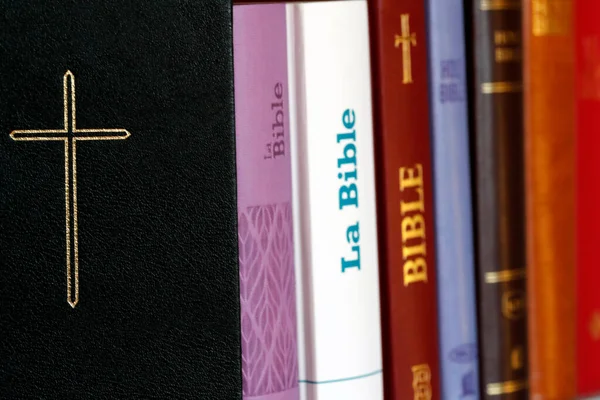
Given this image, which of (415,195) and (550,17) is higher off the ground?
(550,17)

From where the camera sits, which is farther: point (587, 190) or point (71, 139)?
point (587, 190)

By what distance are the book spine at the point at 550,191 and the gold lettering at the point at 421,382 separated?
3.0 inches

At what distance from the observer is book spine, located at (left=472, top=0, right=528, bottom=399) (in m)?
0.49

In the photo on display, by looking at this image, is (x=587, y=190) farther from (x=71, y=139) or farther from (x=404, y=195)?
(x=71, y=139)

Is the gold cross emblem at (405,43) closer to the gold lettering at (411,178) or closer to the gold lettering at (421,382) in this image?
the gold lettering at (411,178)

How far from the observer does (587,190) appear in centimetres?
54

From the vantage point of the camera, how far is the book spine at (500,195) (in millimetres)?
492

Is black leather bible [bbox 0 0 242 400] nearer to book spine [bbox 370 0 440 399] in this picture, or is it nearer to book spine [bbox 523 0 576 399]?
book spine [bbox 370 0 440 399]

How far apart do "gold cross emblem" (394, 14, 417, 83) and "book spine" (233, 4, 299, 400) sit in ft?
0.26

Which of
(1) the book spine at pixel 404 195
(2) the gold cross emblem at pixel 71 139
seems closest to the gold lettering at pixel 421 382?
(1) the book spine at pixel 404 195

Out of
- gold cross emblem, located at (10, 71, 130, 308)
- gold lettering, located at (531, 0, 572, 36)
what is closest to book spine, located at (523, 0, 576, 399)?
gold lettering, located at (531, 0, 572, 36)

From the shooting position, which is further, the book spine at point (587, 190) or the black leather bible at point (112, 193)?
the book spine at point (587, 190)

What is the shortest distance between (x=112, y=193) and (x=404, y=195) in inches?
7.3

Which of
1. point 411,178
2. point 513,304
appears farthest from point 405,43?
point 513,304
